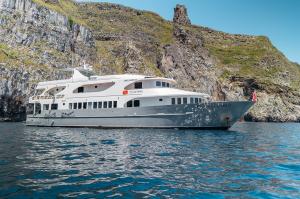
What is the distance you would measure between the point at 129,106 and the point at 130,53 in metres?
67.0

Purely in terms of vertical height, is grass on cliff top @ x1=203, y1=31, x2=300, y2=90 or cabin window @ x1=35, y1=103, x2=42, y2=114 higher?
grass on cliff top @ x1=203, y1=31, x2=300, y2=90

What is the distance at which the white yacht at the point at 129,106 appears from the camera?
32562mm

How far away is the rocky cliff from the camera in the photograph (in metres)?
64.9

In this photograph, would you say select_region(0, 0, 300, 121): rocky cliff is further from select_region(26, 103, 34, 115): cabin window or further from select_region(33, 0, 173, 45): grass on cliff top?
select_region(26, 103, 34, 115): cabin window

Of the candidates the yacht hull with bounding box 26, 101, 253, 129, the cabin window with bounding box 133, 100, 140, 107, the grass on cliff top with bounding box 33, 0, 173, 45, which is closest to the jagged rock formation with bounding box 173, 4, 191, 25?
the grass on cliff top with bounding box 33, 0, 173, 45

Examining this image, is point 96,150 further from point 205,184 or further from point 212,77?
point 212,77

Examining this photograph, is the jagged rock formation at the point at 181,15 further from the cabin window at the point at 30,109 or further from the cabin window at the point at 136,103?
the cabin window at the point at 136,103

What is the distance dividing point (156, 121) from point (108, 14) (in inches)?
3954

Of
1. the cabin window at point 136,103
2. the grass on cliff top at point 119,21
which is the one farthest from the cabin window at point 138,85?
the grass on cliff top at point 119,21

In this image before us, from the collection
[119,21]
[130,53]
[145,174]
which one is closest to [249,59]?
[119,21]

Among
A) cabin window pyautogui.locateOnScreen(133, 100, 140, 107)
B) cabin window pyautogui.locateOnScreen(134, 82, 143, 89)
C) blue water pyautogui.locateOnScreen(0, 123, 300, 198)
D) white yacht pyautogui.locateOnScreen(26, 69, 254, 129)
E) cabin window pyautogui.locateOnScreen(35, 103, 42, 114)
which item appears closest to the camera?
blue water pyautogui.locateOnScreen(0, 123, 300, 198)

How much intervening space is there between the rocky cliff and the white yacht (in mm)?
22496

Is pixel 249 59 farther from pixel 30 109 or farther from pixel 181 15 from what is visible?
pixel 30 109

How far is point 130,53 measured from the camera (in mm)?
99688
